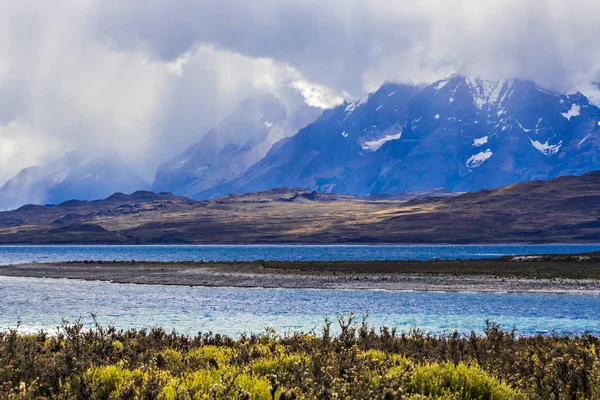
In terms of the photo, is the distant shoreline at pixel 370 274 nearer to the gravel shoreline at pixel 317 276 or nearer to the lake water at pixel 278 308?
the gravel shoreline at pixel 317 276

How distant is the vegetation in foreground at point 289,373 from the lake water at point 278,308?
14.8 metres

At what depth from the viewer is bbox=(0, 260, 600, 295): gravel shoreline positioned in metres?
63.3

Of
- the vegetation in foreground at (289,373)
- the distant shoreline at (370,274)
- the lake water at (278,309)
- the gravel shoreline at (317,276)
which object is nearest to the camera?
the vegetation in foreground at (289,373)

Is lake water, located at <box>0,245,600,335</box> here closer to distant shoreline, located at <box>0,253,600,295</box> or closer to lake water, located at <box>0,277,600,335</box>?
lake water, located at <box>0,277,600,335</box>

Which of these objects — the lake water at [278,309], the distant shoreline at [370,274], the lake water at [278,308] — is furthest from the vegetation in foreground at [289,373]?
the distant shoreline at [370,274]

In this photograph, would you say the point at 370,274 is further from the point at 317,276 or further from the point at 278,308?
the point at 278,308

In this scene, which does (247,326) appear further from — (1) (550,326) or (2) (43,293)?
(2) (43,293)

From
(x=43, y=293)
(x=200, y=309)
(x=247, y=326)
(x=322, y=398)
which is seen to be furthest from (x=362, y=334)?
(x=43, y=293)

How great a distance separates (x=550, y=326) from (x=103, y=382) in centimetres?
3202

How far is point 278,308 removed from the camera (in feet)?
154

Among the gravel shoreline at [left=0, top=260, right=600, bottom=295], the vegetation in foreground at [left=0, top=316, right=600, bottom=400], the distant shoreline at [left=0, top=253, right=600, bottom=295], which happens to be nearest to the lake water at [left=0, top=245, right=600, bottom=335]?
the gravel shoreline at [left=0, top=260, right=600, bottom=295]

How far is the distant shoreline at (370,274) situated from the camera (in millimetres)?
64100

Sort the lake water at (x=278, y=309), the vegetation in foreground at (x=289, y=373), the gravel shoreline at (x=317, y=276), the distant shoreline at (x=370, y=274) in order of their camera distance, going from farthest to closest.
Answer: the distant shoreline at (x=370, y=274)
the gravel shoreline at (x=317, y=276)
the lake water at (x=278, y=309)
the vegetation in foreground at (x=289, y=373)

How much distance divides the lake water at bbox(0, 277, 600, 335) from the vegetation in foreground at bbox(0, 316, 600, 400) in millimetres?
14769
